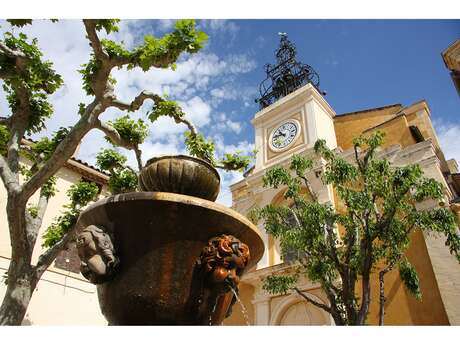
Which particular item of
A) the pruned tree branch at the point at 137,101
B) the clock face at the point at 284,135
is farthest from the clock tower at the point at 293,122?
the pruned tree branch at the point at 137,101

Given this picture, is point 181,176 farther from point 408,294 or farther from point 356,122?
point 356,122

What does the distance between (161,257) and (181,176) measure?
858mm

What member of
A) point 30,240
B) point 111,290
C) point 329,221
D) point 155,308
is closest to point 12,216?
point 30,240

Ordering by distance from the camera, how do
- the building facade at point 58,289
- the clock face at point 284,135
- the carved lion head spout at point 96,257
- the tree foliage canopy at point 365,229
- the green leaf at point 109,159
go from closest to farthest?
the carved lion head spout at point 96,257 < the tree foliage canopy at point 365,229 < the green leaf at point 109,159 < the building facade at point 58,289 < the clock face at point 284,135

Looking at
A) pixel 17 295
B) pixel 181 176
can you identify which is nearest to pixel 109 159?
pixel 17 295

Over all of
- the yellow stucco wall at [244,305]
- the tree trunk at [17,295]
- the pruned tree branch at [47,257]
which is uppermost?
the yellow stucco wall at [244,305]

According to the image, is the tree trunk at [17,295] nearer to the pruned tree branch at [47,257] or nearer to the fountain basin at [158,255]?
the pruned tree branch at [47,257]

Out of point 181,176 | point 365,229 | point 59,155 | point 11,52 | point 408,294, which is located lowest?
point 181,176

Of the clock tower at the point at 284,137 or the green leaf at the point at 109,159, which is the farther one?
the clock tower at the point at 284,137

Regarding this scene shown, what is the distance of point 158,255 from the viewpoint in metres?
2.88

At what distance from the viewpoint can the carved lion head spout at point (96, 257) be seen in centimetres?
281

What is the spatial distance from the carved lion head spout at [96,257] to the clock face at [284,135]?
44.8 ft

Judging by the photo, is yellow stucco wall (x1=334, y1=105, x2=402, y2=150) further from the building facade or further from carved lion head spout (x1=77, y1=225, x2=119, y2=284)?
carved lion head spout (x1=77, y1=225, x2=119, y2=284)

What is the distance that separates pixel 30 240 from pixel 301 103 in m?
12.9
